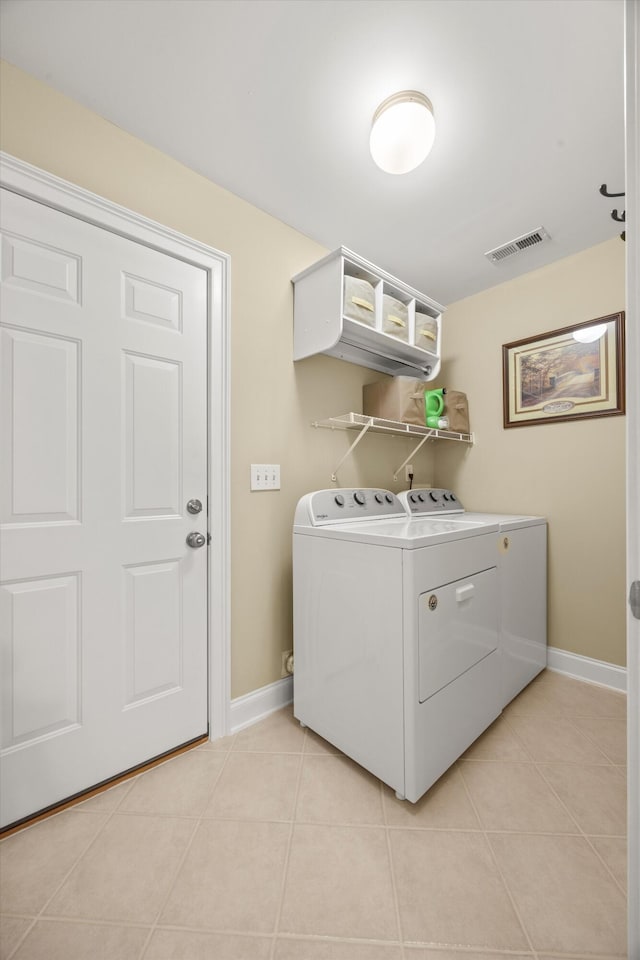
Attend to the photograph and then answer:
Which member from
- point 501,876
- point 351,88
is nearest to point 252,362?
point 351,88

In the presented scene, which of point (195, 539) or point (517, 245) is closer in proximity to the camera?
point (195, 539)

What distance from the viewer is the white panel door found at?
1.24 metres

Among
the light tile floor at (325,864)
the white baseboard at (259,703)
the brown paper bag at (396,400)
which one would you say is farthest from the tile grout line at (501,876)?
the brown paper bag at (396,400)

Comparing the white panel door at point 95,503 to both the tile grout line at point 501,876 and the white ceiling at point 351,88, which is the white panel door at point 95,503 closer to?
the white ceiling at point 351,88

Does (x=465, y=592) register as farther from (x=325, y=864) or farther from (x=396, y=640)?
(x=325, y=864)

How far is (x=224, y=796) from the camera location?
136 cm

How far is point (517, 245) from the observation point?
84.6 inches

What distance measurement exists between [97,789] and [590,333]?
3.12m

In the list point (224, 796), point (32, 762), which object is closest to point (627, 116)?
point (224, 796)

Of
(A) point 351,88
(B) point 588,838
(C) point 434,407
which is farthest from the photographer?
(C) point 434,407

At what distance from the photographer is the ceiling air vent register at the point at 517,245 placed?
2.06m

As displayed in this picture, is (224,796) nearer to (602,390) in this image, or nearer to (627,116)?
(627,116)

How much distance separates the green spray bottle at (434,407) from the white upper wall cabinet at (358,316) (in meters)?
0.24

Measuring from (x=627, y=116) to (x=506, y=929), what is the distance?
1.73 metres
